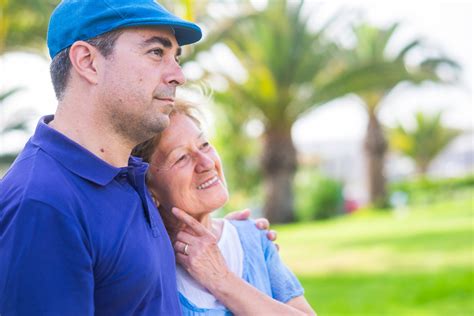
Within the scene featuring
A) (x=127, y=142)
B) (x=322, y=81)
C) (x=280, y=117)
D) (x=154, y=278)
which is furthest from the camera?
(x=280, y=117)

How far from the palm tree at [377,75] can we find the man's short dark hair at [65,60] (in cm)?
1850

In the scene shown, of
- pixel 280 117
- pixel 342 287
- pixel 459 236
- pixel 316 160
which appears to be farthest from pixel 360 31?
pixel 316 160

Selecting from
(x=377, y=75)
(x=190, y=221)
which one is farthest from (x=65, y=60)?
(x=377, y=75)

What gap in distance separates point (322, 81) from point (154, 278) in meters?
20.0

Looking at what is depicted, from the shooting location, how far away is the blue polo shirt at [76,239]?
1871 millimetres

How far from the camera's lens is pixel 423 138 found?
51125mm

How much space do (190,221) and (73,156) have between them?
726 millimetres

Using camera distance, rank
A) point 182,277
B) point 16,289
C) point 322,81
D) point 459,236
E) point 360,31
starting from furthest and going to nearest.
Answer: point 360,31
point 322,81
point 459,236
point 182,277
point 16,289

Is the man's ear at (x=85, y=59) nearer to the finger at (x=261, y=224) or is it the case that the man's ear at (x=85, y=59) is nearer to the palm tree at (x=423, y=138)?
the finger at (x=261, y=224)

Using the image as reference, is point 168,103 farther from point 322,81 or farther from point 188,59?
point 322,81

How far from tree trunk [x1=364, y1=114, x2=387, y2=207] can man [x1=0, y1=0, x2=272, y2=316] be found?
29301mm

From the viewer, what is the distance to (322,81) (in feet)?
71.3

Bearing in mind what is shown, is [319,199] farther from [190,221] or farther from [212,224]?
[190,221]

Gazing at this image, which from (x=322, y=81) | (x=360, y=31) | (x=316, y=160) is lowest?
(x=316, y=160)
